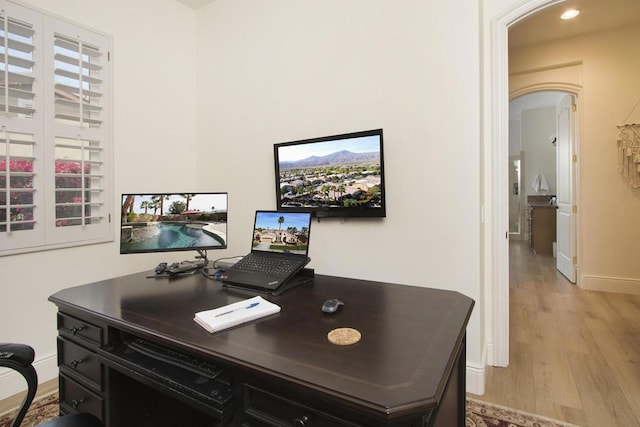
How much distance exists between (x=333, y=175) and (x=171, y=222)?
113cm

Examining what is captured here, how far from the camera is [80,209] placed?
2375 millimetres

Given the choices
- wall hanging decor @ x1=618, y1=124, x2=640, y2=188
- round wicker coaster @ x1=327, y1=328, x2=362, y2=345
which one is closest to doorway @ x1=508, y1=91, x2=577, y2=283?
wall hanging decor @ x1=618, y1=124, x2=640, y2=188

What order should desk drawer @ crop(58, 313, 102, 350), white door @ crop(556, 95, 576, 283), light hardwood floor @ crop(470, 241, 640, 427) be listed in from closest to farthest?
1. desk drawer @ crop(58, 313, 102, 350)
2. light hardwood floor @ crop(470, 241, 640, 427)
3. white door @ crop(556, 95, 576, 283)

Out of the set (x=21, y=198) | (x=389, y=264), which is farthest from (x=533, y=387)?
(x=21, y=198)

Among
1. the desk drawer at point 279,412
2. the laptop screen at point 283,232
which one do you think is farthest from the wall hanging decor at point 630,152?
the desk drawer at point 279,412

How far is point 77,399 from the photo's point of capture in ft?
4.97

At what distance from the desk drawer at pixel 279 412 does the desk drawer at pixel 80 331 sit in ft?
2.59

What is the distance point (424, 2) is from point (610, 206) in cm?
357

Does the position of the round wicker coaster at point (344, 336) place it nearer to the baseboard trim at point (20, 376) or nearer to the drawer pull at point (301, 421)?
the drawer pull at point (301, 421)

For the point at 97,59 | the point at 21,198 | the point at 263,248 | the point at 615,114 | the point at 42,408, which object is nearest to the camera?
the point at 263,248

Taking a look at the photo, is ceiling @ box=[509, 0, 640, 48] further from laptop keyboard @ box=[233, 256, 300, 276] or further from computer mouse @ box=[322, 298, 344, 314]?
computer mouse @ box=[322, 298, 344, 314]

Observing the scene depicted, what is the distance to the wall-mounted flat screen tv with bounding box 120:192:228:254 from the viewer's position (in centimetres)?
192

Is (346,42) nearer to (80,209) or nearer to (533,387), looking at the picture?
(80,209)

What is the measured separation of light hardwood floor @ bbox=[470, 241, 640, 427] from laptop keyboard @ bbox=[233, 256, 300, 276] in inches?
57.0
